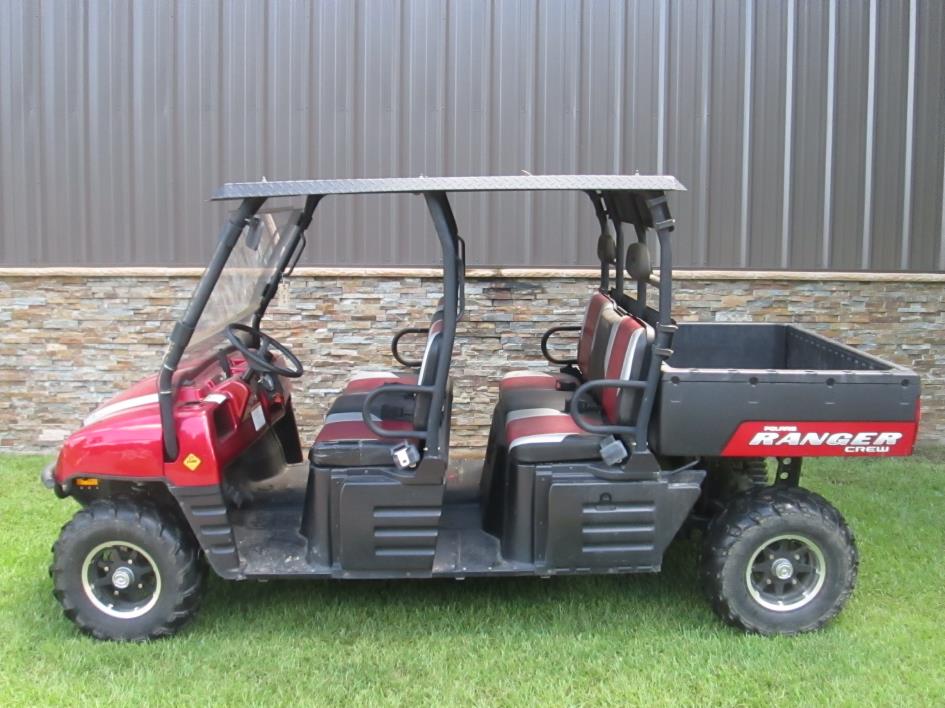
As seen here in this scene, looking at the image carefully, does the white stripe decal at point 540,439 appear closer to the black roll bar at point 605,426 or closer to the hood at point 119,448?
the black roll bar at point 605,426

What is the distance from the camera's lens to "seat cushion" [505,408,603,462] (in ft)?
13.5

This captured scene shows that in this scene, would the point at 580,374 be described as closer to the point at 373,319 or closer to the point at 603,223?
the point at 603,223

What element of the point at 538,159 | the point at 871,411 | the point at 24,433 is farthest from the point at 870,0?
the point at 24,433

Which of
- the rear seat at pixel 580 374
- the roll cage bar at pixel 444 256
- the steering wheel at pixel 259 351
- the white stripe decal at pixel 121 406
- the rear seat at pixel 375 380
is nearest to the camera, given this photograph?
the roll cage bar at pixel 444 256

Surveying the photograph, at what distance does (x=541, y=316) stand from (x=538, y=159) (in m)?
1.05

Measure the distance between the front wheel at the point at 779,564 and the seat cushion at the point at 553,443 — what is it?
64 centimetres

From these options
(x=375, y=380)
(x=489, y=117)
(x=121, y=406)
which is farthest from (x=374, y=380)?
(x=489, y=117)

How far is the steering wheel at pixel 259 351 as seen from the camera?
432 centimetres

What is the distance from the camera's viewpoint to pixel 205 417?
402 cm

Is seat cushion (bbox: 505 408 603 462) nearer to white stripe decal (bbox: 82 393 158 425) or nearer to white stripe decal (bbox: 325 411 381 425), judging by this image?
white stripe decal (bbox: 325 411 381 425)

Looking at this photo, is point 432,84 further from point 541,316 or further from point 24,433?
point 24,433

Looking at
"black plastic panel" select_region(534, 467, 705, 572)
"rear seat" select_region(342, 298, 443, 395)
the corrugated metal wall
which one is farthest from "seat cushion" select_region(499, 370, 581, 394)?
the corrugated metal wall

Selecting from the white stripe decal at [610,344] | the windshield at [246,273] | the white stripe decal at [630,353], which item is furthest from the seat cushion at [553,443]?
the windshield at [246,273]

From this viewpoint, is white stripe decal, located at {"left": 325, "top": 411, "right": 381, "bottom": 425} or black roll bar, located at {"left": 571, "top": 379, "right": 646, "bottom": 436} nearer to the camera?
black roll bar, located at {"left": 571, "top": 379, "right": 646, "bottom": 436}
